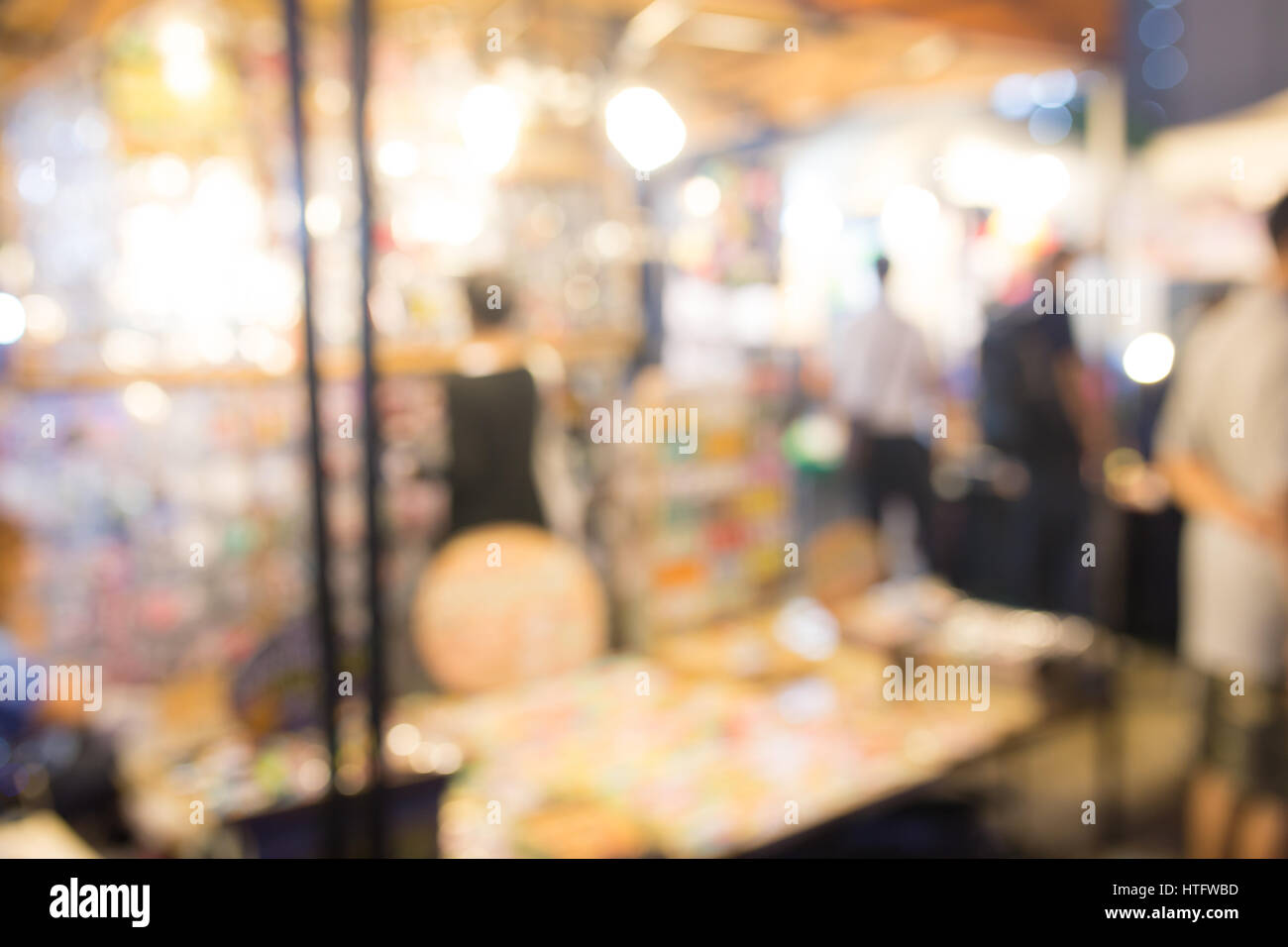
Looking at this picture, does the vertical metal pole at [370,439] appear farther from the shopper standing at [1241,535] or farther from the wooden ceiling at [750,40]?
the shopper standing at [1241,535]

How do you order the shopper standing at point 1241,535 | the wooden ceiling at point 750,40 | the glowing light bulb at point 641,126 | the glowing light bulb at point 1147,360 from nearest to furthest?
1. the shopper standing at point 1241,535
2. the wooden ceiling at point 750,40
3. the glowing light bulb at point 641,126
4. the glowing light bulb at point 1147,360

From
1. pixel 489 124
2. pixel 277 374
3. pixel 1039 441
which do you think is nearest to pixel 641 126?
pixel 489 124

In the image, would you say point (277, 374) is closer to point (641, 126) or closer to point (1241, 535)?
point (641, 126)

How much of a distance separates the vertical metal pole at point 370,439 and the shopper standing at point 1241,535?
1934 millimetres

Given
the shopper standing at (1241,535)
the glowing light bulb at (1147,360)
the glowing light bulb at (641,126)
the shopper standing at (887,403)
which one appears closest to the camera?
the shopper standing at (1241,535)

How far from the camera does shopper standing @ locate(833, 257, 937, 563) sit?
15.0 feet

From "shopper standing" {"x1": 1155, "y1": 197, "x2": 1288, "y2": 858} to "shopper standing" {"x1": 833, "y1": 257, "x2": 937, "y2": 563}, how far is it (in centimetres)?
198

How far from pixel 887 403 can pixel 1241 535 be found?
7.52ft

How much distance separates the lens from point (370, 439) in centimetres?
173

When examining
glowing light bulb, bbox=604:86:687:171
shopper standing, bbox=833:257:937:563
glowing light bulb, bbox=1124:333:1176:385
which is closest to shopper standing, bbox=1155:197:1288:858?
glowing light bulb, bbox=1124:333:1176:385

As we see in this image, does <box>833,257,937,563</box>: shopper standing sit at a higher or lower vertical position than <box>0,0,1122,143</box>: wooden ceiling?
lower

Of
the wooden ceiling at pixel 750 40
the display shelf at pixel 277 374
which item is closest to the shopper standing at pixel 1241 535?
the wooden ceiling at pixel 750 40

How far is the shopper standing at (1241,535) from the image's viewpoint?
2332 mm

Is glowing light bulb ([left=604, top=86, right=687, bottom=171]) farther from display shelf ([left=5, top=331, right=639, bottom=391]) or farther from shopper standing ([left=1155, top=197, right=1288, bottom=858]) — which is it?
shopper standing ([left=1155, top=197, right=1288, bottom=858])
